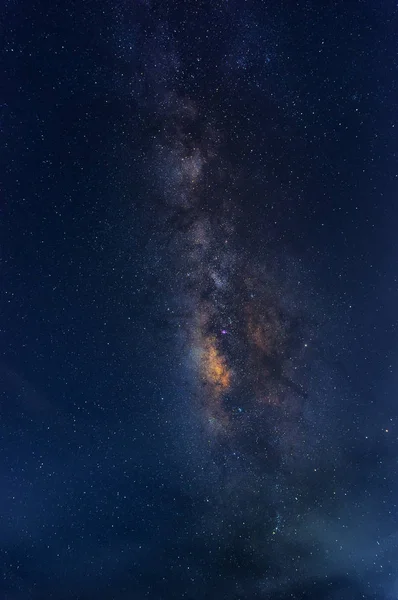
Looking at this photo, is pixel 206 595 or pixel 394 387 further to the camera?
pixel 206 595

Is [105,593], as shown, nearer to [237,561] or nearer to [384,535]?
[237,561]

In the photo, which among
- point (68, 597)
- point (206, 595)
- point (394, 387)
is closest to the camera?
point (394, 387)

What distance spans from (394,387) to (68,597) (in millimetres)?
7124

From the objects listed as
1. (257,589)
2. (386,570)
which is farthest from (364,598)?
(257,589)

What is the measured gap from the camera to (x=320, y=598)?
967 cm

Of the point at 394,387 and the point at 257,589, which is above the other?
the point at 394,387

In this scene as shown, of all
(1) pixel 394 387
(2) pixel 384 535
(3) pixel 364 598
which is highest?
(1) pixel 394 387

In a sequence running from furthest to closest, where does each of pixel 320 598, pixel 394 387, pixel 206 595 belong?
pixel 320 598
pixel 206 595
pixel 394 387

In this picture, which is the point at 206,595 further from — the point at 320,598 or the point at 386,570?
the point at 386,570

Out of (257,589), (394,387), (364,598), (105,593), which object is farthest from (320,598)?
(394,387)

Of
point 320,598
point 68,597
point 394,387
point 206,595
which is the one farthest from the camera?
point 320,598

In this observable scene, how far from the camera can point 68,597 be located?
8484 mm

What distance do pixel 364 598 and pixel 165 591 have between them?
4.33 metres

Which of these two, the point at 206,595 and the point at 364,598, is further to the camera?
the point at 364,598
